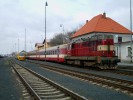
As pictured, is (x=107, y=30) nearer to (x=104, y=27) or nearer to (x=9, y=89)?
(x=104, y=27)

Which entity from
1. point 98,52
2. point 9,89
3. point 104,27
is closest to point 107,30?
point 104,27

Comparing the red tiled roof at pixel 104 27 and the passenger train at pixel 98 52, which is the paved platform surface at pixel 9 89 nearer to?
the passenger train at pixel 98 52

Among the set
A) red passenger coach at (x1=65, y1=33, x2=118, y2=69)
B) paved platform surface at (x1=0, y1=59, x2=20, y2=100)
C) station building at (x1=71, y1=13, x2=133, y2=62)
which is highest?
station building at (x1=71, y1=13, x2=133, y2=62)

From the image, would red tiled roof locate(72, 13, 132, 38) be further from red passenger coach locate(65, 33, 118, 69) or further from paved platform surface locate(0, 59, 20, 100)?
paved platform surface locate(0, 59, 20, 100)

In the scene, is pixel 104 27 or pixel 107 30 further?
pixel 104 27

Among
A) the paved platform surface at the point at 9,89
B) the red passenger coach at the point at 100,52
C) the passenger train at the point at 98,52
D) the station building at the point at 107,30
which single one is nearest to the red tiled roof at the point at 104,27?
the station building at the point at 107,30

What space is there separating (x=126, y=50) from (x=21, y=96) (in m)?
37.9

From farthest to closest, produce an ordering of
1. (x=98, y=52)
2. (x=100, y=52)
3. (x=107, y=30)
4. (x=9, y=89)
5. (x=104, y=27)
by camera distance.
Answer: (x=104, y=27) → (x=107, y=30) → (x=98, y=52) → (x=100, y=52) → (x=9, y=89)

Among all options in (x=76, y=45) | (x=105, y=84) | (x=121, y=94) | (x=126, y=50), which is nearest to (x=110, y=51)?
(x=76, y=45)

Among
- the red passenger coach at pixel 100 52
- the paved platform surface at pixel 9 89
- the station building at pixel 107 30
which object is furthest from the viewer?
the station building at pixel 107 30

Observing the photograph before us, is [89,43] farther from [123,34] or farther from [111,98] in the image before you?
[123,34]

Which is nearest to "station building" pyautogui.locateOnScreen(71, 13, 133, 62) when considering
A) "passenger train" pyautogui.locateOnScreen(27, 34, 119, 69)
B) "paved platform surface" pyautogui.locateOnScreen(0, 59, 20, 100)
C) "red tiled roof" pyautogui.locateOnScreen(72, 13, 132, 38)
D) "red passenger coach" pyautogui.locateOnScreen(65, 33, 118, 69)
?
"red tiled roof" pyautogui.locateOnScreen(72, 13, 132, 38)

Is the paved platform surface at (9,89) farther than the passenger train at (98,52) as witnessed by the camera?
No

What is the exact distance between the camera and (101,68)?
83.0 feet
